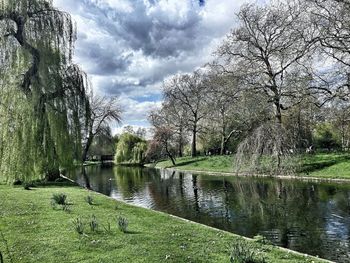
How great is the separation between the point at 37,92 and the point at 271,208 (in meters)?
13.0

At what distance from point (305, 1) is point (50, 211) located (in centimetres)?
2280

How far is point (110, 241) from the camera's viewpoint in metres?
9.04

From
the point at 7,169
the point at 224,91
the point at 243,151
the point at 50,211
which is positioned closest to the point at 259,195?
the point at 243,151

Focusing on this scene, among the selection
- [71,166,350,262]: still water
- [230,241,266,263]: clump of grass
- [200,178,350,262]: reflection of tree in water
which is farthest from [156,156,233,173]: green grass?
[230,241,266,263]: clump of grass

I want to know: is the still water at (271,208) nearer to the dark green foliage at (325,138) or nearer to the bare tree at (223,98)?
the bare tree at (223,98)

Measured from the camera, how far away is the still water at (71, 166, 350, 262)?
11.3m

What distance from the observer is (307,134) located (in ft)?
149

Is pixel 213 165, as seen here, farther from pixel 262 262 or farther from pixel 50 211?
pixel 262 262

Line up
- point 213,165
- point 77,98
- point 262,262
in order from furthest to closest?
point 213,165, point 77,98, point 262,262

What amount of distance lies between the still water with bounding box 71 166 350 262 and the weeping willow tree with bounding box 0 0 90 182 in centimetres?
584

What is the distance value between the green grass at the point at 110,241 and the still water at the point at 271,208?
2228 millimetres

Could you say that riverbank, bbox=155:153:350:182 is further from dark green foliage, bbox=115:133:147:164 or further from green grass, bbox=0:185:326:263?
dark green foliage, bbox=115:133:147:164

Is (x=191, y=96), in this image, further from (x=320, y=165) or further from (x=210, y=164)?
(x=320, y=165)

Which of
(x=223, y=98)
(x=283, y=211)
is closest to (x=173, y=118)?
(x=223, y=98)
